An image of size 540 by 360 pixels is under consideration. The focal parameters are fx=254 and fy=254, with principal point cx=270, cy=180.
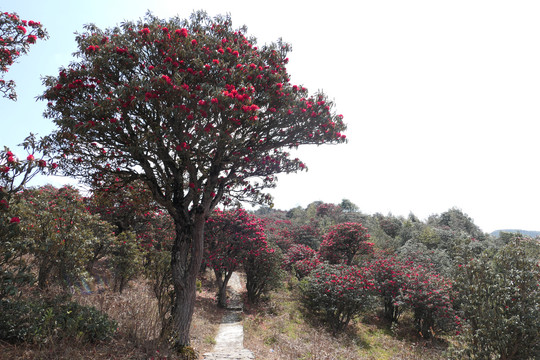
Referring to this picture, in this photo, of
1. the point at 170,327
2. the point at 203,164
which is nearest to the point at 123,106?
the point at 203,164

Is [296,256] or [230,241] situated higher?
[230,241]

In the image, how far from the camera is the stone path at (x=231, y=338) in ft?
21.3

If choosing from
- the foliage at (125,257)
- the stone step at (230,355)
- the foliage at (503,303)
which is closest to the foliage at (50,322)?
the stone step at (230,355)

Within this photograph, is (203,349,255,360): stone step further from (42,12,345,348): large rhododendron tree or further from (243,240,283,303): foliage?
(243,240,283,303): foliage

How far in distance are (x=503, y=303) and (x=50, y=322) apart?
8.78 metres

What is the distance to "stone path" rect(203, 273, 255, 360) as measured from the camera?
21.3ft

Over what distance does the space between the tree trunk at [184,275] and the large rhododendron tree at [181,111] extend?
0.02 m

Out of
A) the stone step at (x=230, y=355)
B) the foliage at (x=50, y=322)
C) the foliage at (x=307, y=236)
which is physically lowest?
the stone step at (x=230, y=355)

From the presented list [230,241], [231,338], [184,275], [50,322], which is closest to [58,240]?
[50,322]

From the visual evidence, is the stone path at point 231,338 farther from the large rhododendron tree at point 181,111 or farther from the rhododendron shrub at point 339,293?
the rhododendron shrub at point 339,293

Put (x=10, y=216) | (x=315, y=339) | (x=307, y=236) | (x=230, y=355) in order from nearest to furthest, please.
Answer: (x=10, y=216) < (x=230, y=355) < (x=315, y=339) < (x=307, y=236)

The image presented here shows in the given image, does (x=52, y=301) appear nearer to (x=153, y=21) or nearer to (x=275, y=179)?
(x=275, y=179)

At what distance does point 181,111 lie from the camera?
15.2ft

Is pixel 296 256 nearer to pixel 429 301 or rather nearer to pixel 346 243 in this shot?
pixel 346 243
